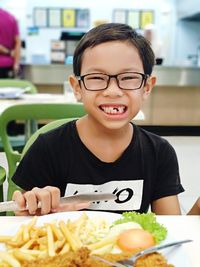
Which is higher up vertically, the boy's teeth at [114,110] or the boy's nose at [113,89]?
the boy's nose at [113,89]

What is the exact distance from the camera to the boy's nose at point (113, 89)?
1029 millimetres

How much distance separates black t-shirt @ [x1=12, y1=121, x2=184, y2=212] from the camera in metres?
1.19

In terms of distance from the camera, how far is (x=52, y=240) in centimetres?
76

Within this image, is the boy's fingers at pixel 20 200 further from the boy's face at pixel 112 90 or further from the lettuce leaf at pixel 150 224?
the boy's face at pixel 112 90

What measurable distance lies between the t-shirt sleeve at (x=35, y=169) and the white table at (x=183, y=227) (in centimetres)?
30

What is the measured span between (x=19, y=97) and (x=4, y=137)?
2.40 feet

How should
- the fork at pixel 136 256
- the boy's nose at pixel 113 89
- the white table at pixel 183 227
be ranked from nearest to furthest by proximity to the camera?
the fork at pixel 136 256, the white table at pixel 183 227, the boy's nose at pixel 113 89

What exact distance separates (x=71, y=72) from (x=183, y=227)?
3.93 meters

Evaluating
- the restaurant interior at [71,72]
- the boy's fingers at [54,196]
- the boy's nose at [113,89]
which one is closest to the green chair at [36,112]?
the restaurant interior at [71,72]

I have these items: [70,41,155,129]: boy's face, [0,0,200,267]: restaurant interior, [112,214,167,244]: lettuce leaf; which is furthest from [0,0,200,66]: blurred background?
[112,214,167,244]: lettuce leaf

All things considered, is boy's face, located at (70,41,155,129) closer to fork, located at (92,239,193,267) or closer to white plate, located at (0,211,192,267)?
white plate, located at (0,211,192,267)

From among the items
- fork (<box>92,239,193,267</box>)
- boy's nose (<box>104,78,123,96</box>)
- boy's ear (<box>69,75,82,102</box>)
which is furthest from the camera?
boy's ear (<box>69,75,82,102</box>)

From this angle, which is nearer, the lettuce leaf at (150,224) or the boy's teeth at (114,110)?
the lettuce leaf at (150,224)

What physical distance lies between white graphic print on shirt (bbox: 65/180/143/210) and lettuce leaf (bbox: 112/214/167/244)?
0.33 metres
